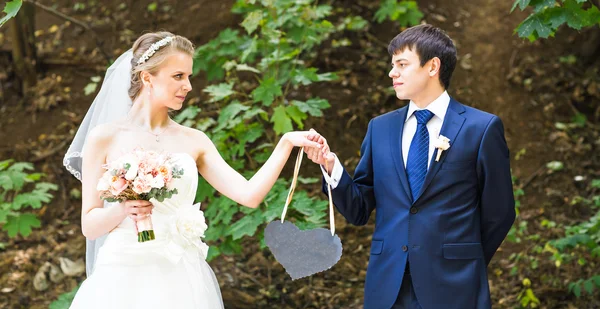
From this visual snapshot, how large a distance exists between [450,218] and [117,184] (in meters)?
1.48

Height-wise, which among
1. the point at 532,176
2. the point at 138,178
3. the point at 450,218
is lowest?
the point at 450,218

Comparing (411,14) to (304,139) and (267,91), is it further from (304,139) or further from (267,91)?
(304,139)

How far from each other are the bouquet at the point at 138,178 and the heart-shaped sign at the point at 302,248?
2.08ft

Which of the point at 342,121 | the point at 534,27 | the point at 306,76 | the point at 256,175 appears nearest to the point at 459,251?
the point at 256,175

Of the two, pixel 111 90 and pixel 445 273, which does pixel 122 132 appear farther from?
pixel 445 273

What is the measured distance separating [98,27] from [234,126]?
3913 millimetres

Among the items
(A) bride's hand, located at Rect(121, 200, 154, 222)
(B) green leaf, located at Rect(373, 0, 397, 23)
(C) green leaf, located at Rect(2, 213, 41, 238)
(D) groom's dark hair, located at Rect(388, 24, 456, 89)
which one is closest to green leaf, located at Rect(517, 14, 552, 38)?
(D) groom's dark hair, located at Rect(388, 24, 456, 89)

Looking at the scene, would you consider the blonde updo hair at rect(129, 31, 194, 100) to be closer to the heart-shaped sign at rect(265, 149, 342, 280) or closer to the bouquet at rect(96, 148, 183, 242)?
the bouquet at rect(96, 148, 183, 242)

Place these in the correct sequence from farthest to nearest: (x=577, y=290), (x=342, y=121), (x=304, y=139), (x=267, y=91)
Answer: (x=342, y=121) → (x=577, y=290) → (x=267, y=91) → (x=304, y=139)

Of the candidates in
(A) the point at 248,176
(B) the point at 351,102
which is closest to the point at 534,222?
(B) the point at 351,102

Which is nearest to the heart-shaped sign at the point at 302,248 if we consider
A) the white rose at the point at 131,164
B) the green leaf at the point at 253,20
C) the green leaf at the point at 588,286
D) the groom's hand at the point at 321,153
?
the groom's hand at the point at 321,153

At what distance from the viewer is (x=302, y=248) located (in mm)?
3568

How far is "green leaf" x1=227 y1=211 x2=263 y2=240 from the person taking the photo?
505cm

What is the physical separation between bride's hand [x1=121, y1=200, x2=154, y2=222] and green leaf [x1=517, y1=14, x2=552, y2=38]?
94.4 inches
